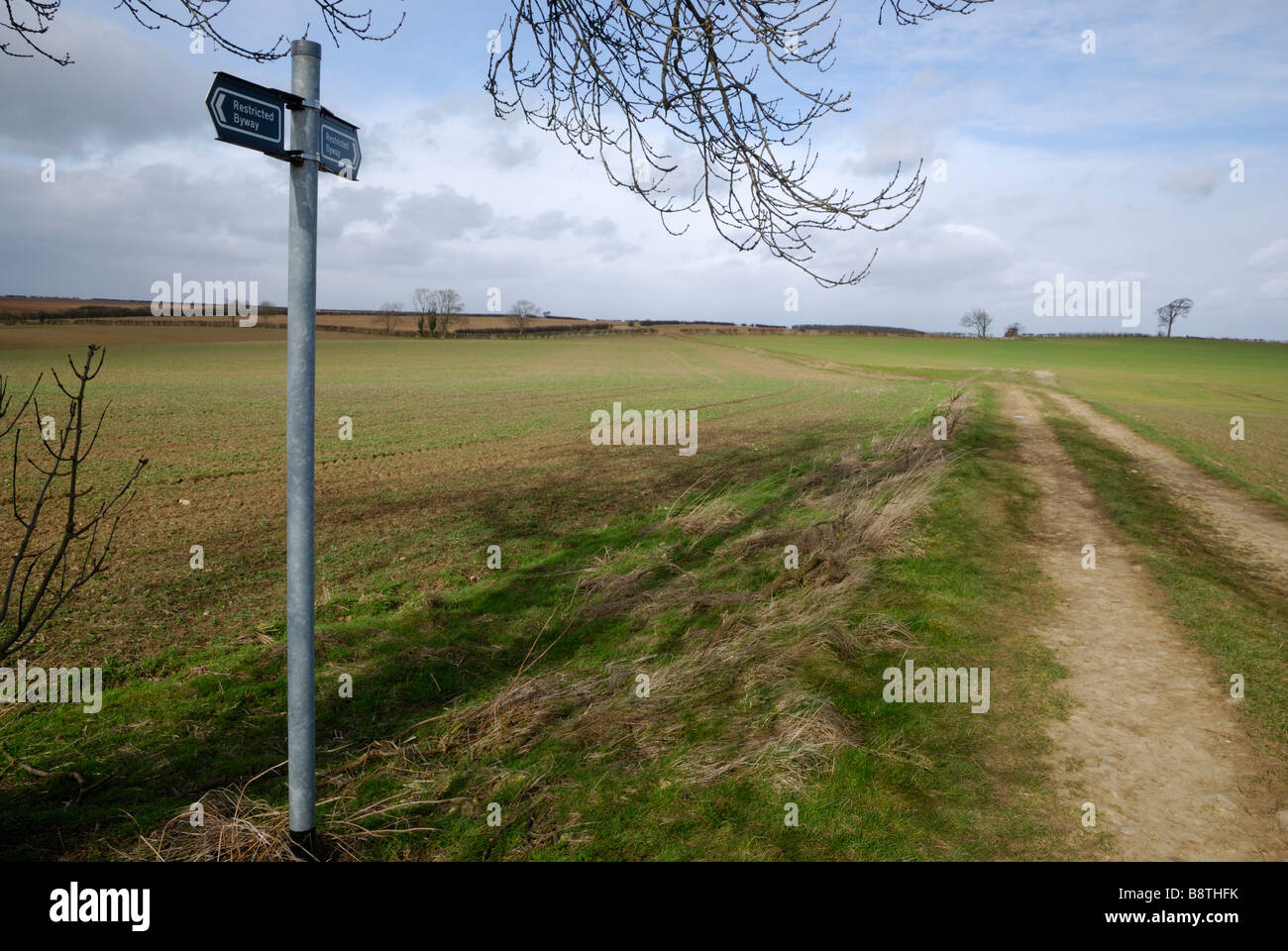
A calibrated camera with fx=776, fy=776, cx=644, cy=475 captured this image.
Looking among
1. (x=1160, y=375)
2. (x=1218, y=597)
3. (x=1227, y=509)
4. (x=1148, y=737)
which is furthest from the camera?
(x=1160, y=375)

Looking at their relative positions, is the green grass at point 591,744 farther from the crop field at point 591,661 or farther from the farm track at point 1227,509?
the farm track at point 1227,509

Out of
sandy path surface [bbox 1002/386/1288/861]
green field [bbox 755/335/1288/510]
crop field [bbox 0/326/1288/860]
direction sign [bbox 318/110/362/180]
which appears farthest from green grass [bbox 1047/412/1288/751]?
direction sign [bbox 318/110/362/180]

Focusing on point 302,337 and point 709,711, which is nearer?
point 302,337

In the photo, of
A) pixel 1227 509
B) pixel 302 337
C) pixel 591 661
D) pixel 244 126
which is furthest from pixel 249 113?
pixel 1227 509

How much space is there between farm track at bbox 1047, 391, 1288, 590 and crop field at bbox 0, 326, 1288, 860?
0.55 meters

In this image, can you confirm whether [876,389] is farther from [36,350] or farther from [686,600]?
[36,350]

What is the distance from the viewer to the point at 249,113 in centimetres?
285

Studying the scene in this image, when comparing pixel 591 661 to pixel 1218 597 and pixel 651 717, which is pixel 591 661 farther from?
pixel 1218 597

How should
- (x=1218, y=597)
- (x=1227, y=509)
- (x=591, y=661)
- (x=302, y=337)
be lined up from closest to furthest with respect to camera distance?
(x=302, y=337), (x=591, y=661), (x=1218, y=597), (x=1227, y=509)

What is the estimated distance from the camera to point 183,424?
23.4m

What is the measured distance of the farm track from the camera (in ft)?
30.0

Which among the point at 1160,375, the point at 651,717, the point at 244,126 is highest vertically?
the point at 1160,375

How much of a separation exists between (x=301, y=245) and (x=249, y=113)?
48 cm

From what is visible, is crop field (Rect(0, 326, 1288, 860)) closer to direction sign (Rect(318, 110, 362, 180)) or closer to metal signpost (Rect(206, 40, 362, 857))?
metal signpost (Rect(206, 40, 362, 857))
